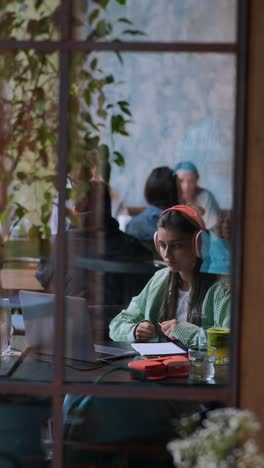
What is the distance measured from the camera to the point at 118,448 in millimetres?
2395

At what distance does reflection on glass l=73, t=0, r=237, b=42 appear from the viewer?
2.22 metres

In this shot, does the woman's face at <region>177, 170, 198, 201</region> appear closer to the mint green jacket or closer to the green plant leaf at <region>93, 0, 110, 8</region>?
the mint green jacket

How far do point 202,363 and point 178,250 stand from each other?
103 centimetres

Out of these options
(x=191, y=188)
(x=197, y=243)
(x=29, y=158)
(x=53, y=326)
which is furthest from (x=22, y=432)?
(x=191, y=188)

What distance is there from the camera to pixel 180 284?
147 inches

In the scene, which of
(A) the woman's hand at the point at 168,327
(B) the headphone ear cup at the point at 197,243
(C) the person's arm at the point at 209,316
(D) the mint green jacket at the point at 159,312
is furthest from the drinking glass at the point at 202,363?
(B) the headphone ear cup at the point at 197,243

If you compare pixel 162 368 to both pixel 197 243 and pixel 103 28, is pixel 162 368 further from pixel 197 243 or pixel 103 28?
pixel 197 243

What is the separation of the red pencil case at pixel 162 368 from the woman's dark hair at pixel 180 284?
719 mm

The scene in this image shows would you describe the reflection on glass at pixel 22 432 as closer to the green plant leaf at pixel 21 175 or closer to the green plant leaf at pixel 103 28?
the green plant leaf at pixel 21 175

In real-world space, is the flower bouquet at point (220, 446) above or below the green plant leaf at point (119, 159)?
below

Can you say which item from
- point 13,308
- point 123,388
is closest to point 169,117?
point 13,308

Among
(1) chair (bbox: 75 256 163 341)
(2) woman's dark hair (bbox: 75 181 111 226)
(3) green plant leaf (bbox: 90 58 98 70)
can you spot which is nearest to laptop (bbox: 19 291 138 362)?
(2) woman's dark hair (bbox: 75 181 111 226)

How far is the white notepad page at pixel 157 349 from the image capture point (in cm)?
309

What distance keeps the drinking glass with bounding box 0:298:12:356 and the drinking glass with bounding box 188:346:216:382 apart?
0.63m
